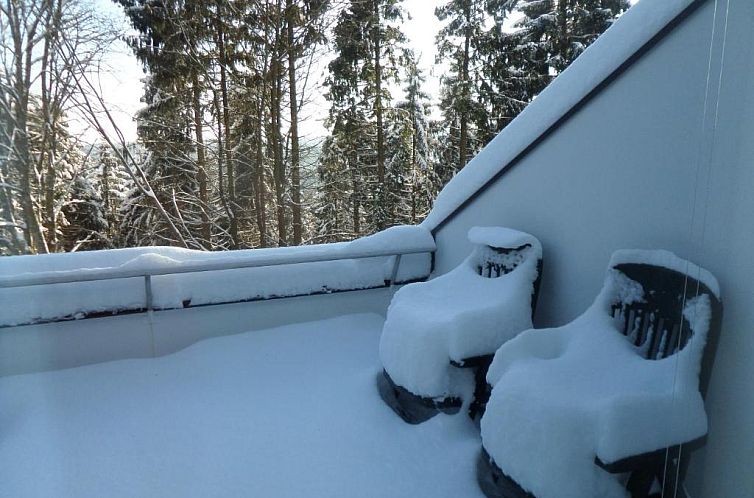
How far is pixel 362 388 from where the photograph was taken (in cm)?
268

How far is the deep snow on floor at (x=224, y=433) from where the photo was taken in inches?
74.2

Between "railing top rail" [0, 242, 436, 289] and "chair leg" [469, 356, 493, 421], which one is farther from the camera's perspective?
"railing top rail" [0, 242, 436, 289]

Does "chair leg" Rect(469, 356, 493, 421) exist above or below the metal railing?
below

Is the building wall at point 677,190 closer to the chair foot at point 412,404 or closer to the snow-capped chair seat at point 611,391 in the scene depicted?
the snow-capped chair seat at point 611,391

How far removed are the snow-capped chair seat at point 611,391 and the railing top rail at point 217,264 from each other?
1.80 meters

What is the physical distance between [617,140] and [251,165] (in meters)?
9.19

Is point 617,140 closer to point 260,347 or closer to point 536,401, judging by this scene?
point 536,401

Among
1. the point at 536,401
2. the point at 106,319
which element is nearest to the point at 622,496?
the point at 536,401

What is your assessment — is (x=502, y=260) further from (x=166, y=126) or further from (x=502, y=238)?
(x=166, y=126)

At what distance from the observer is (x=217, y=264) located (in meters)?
2.98

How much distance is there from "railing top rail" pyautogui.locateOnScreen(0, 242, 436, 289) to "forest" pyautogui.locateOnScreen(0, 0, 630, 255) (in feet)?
13.7

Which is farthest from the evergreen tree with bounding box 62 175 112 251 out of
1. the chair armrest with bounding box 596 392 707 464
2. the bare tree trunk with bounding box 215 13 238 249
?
the chair armrest with bounding box 596 392 707 464

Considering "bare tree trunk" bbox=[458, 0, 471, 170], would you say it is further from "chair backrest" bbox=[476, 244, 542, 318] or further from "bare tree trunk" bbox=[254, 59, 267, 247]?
"chair backrest" bbox=[476, 244, 542, 318]

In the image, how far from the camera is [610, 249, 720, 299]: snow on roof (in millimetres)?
1459
